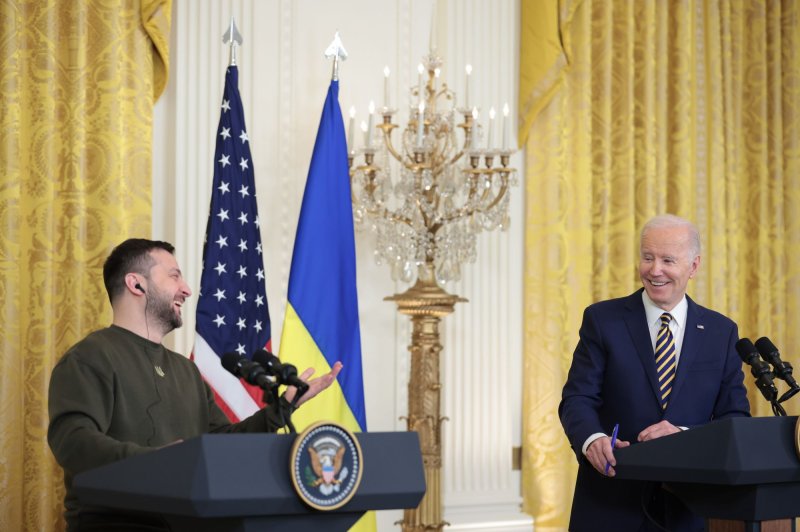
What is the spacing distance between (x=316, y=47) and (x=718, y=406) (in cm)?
303

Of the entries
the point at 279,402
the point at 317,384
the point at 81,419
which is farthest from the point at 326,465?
the point at 81,419

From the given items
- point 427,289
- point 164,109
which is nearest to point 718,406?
point 427,289

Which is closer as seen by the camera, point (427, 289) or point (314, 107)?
point (427, 289)

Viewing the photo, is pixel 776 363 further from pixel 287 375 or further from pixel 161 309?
pixel 161 309

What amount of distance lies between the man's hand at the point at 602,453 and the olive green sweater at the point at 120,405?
0.94 metres

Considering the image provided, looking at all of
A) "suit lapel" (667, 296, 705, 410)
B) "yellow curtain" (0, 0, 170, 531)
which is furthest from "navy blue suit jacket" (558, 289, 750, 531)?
"yellow curtain" (0, 0, 170, 531)

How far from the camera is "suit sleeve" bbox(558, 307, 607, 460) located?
10.5 ft

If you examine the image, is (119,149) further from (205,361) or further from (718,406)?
(718,406)

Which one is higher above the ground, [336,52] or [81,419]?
[336,52]

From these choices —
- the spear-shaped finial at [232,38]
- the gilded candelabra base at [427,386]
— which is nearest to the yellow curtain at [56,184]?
the spear-shaped finial at [232,38]

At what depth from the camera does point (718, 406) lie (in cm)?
332

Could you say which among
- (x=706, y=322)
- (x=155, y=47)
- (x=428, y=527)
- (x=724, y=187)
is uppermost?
(x=155, y=47)

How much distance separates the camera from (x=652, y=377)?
3.27 meters

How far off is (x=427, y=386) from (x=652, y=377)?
1932 millimetres
